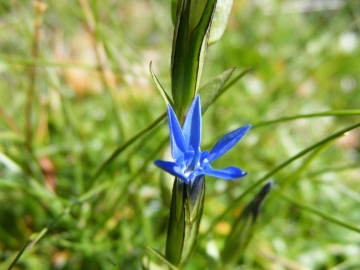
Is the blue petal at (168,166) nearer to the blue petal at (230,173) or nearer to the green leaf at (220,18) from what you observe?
the blue petal at (230,173)

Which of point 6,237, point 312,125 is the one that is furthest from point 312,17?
point 6,237

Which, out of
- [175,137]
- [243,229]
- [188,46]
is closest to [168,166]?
[175,137]

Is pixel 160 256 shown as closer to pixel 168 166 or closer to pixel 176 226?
pixel 176 226

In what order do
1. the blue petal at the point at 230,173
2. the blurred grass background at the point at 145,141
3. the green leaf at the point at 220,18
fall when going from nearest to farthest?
the blue petal at the point at 230,173, the green leaf at the point at 220,18, the blurred grass background at the point at 145,141

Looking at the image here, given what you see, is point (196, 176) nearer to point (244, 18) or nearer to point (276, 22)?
point (276, 22)

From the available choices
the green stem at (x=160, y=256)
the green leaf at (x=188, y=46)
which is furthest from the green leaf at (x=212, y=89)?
the green stem at (x=160, y=256)

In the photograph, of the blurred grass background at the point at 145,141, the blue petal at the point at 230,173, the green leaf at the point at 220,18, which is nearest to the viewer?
the blue petal at the point at 230,173
